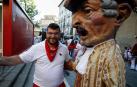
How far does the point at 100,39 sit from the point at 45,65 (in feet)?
6.46

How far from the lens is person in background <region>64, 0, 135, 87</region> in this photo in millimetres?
2564

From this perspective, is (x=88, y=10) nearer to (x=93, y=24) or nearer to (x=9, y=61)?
(x=93, y=24)

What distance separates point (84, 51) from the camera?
3.03 meters

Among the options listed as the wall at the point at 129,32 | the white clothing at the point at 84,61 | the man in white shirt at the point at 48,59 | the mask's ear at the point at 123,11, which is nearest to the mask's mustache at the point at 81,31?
the white clothing at the point at 84,61

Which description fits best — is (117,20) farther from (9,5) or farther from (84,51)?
(9,5)

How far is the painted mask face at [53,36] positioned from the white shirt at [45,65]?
0.49 ft

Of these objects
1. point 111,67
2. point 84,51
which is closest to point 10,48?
point 84,51

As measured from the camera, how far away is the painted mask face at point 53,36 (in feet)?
14.8

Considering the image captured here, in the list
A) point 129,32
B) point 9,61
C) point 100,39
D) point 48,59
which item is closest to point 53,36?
point 48,59

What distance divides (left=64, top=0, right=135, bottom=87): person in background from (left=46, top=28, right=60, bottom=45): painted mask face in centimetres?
162

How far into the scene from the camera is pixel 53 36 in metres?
4.52

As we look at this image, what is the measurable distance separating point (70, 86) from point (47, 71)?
19.3 feet

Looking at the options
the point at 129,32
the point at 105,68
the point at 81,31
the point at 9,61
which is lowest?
the point at 129,32

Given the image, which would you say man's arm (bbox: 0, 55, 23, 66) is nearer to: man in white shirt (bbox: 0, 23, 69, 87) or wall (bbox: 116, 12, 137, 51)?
man in white shirt (bbox: 0, 23, 69, 87)
